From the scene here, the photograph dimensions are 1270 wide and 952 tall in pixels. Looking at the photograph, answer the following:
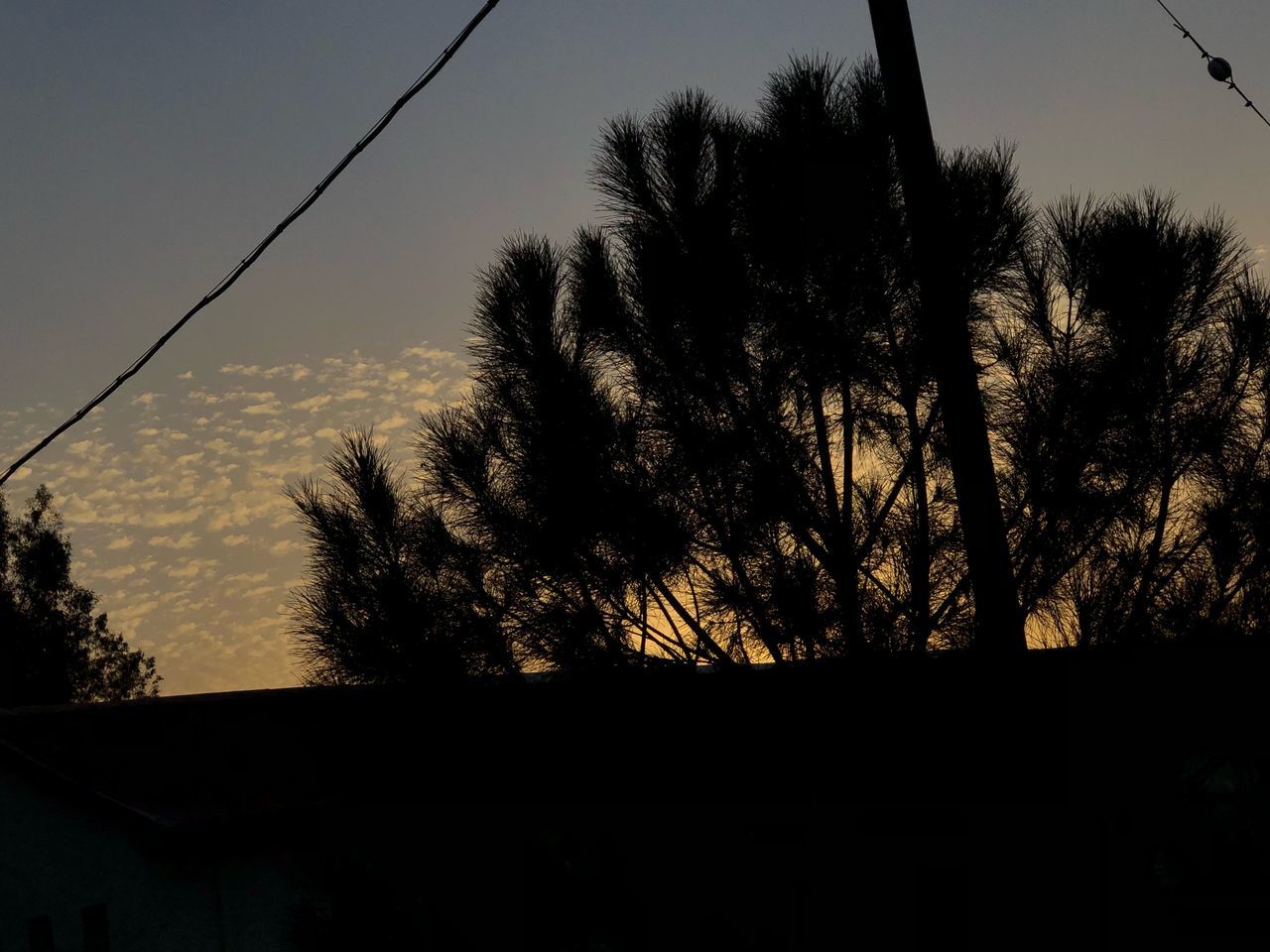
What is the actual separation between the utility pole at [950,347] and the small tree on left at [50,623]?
864 inches

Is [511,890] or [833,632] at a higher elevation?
[833,632]

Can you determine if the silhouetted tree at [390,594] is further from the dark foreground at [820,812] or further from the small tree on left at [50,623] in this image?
the small tree on left at [50,623]

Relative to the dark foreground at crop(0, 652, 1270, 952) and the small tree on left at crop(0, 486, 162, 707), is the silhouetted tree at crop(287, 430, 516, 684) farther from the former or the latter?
the small tree on left at crop(0, 486, 162, 707)

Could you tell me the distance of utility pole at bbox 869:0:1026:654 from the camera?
386 centimetres

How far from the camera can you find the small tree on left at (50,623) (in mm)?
22984

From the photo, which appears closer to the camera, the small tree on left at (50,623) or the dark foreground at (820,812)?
the dark foreground at (820,812)

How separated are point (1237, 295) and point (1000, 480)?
1.56 m

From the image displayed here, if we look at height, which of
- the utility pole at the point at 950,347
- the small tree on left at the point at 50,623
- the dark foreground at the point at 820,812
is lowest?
the dark foreground at the point at 820,812

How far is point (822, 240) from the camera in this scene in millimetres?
6129

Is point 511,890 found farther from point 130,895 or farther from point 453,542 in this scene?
point 130,895

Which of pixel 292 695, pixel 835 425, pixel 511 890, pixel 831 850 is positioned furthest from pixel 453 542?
pixel 831 850

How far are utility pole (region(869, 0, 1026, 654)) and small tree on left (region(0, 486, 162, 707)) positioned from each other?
22.0 meters

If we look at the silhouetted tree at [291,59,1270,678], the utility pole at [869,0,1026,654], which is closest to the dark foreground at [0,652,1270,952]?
the utility pole at [869,0,1026,654]

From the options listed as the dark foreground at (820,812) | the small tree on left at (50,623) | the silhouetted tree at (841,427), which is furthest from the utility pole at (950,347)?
the small tree on left at (50,623)
